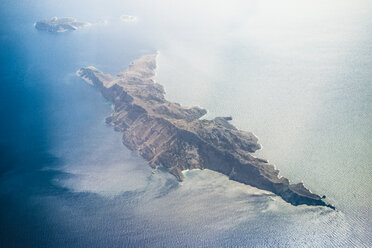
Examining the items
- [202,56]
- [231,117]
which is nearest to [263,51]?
[202,56]

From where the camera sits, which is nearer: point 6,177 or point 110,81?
point 6,177

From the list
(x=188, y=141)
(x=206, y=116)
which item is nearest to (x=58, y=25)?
(x=206, y=116)

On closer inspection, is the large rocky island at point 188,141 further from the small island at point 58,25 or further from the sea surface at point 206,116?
the small island at point 58,25

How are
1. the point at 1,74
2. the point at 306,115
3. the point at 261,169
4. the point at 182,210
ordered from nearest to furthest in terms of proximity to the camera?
the point at 182,210 < the point at 261,169 < the point at 306,115 < the point at 1,74

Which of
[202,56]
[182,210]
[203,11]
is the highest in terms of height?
[203,11]

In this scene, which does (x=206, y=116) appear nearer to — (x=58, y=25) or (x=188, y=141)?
(x=188, y=141)

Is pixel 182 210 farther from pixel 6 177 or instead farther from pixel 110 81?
pixel 110 81

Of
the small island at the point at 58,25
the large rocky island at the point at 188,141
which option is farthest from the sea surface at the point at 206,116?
the small island at the point at 58,25
